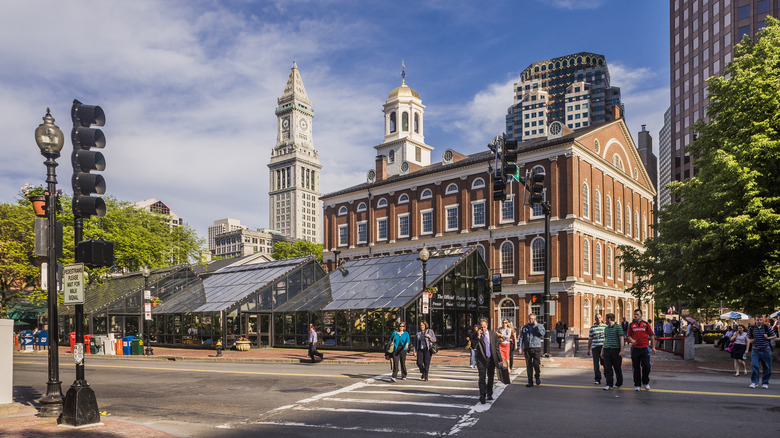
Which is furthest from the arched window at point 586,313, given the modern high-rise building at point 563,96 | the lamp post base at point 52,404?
the modern high-rise building at point 563,96

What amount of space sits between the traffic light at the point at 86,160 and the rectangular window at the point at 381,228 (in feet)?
194

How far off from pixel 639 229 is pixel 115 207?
53.9 metres

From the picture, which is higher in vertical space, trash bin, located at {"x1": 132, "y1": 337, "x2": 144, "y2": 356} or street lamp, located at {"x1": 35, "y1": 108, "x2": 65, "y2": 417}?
street lamp, located at {"x1": 35, "y1": 108, "x2": 65, "y2": 417}

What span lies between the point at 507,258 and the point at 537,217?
16.4 ft

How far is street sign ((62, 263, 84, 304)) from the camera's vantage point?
1103 cm

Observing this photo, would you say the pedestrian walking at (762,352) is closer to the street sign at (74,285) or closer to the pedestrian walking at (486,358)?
the pedestrian walking at (486,358)

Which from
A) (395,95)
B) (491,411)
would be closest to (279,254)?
(395,95)

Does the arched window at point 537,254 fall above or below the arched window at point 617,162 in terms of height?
below

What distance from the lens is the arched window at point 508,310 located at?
57281mm

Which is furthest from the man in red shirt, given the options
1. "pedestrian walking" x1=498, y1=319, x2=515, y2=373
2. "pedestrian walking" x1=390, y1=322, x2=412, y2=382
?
"pedestrian walking" x1=390, y1=322, x2=412, y2=382

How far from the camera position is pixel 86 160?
34.7ft

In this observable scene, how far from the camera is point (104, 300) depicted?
43.7m

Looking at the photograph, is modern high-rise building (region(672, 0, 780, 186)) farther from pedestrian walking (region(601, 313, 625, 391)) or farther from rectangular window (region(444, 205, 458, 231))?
pedestrian walking (region(601, 313, 625, 391))

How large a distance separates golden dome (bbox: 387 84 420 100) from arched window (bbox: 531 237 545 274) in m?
36.0
